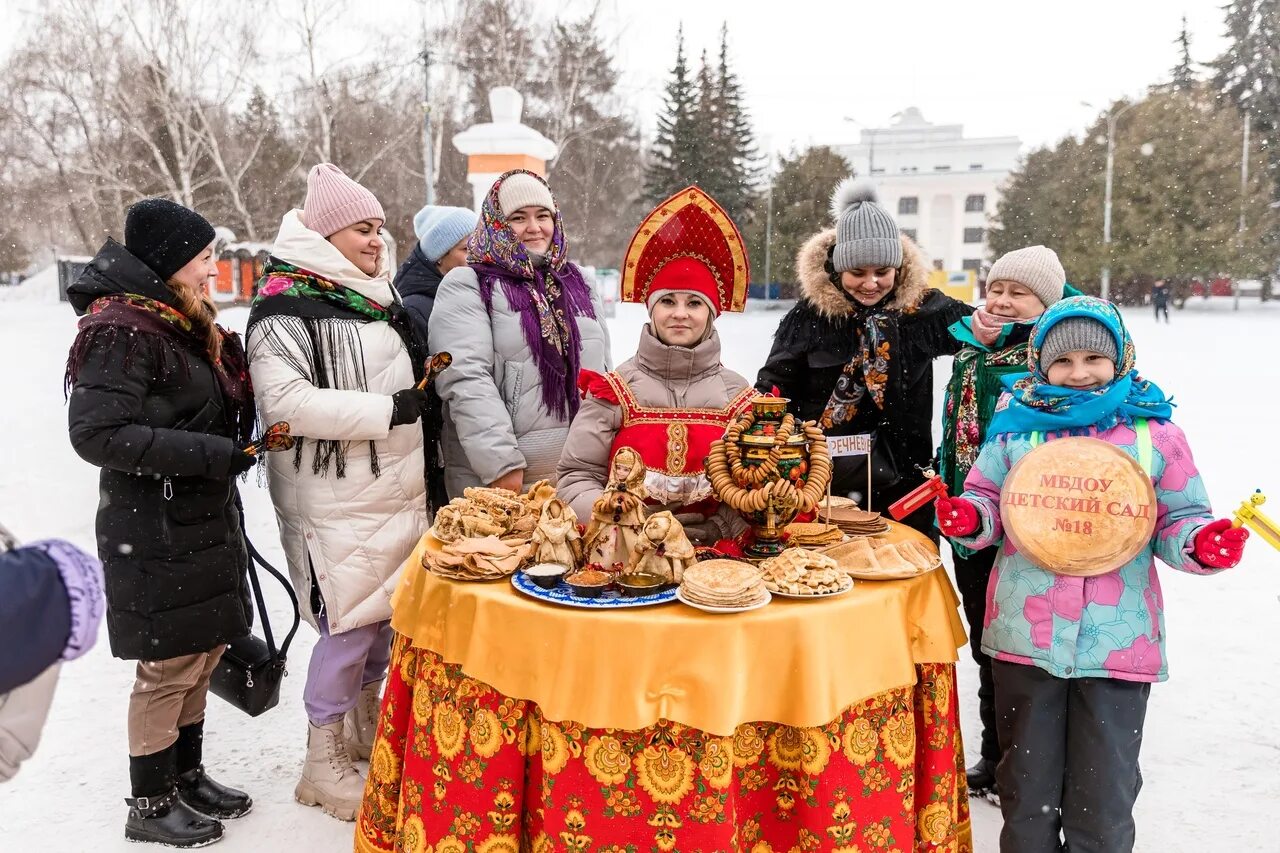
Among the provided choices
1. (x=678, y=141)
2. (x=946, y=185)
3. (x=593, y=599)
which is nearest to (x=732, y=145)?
(x=678, y=141)

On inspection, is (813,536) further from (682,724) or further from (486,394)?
(486,394)

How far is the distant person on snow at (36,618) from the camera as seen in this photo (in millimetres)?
1331

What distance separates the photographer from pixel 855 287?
10.3 feet

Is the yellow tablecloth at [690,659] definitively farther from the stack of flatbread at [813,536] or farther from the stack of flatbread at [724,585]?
the stack of flatbread at [813,536]

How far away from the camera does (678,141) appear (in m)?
31.3

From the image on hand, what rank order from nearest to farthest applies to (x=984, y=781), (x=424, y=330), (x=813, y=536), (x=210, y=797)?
(x=813, y=536), (x=210, y=797), (x=984, y=781), (x=424, y=330)

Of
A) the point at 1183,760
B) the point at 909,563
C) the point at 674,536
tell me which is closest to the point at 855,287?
the point at 909,563

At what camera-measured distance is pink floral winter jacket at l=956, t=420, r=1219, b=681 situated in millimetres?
2199

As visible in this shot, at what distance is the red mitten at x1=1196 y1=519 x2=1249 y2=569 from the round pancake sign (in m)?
0.12

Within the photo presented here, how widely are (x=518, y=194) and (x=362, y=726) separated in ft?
7.11

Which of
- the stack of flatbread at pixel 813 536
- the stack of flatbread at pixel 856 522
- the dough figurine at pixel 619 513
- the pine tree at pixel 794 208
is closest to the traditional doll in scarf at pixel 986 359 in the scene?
the stack of flatbread at pixel 856 522

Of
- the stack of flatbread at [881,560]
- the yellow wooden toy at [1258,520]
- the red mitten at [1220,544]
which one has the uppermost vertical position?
the yellow wooden toy at [1258,520]

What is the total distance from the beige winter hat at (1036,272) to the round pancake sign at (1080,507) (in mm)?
794

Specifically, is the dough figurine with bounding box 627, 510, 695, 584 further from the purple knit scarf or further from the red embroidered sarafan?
the purple knit scarf
